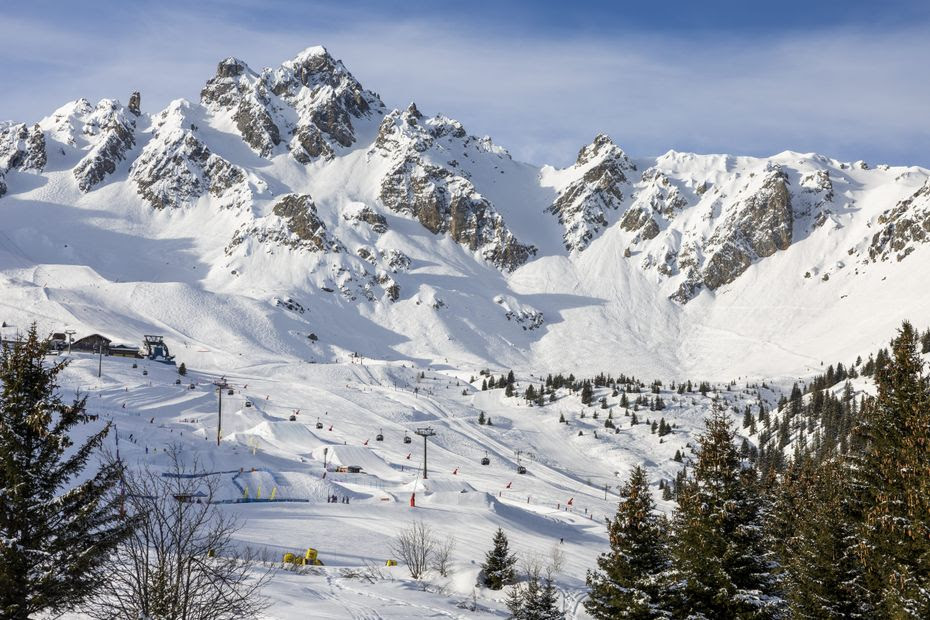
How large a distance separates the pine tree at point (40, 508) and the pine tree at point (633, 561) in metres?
14.3

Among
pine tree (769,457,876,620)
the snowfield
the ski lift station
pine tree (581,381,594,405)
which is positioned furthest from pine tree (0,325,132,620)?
pine tree (581,381,594,405)

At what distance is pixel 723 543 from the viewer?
20.4 metres

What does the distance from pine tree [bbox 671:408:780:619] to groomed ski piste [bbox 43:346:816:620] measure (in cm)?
224

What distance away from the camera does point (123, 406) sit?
79.1 m

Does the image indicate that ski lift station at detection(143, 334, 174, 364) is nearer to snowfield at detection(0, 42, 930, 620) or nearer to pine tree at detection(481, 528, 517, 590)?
snowfield at detection(0, 42, 930, 620)

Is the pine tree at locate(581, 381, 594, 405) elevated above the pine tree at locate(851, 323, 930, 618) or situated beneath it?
elevated above

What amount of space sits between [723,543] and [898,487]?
17.5 feet

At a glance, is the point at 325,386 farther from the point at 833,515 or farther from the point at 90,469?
the point at 833,515

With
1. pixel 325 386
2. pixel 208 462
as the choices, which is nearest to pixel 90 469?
pixel 208 462

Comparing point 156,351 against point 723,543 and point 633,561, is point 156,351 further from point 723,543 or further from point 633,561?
point 723,543

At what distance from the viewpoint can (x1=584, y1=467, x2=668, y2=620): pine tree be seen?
877 inches

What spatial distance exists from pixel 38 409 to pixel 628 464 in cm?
9037

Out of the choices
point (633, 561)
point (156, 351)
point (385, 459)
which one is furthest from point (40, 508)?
point (156, 351)

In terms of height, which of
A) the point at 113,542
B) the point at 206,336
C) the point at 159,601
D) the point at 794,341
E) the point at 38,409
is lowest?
the point at 159,601
